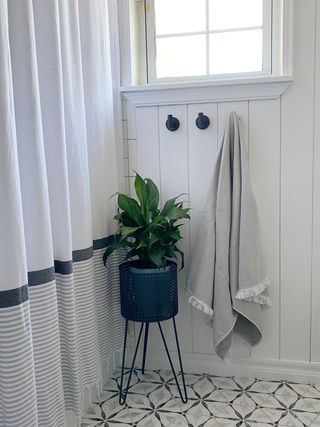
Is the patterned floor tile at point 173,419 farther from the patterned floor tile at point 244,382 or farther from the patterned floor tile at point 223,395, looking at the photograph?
the patterned floor tile at point 244,382

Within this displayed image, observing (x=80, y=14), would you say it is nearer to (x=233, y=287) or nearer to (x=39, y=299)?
(x=39, y=299)

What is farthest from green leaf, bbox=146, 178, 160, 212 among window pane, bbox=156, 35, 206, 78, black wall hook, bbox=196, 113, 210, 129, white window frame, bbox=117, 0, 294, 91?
window pane, bbox=156, 35, 206, 78

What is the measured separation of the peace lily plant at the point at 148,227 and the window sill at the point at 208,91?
17.1 inches

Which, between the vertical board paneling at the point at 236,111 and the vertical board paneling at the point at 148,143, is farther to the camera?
the vertical board paneling at the point at 148,143

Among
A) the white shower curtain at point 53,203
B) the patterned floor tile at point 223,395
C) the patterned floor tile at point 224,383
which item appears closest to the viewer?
the white shower curtain at point 53,203

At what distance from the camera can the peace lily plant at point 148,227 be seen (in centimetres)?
189

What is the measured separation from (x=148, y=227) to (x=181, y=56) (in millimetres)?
910

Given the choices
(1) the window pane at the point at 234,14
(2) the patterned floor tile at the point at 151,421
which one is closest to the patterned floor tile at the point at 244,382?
(2) the patterned floor tile at the point at 151,421

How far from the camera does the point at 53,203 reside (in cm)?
157

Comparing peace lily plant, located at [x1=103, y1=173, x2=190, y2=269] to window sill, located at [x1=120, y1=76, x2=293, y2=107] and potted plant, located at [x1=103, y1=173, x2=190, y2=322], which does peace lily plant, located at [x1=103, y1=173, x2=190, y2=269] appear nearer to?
potted plant, located at [x1=103, y1=173, x2=190, y2=322]

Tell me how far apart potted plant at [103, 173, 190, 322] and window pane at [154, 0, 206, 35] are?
81cm

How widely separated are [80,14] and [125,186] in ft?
2.69

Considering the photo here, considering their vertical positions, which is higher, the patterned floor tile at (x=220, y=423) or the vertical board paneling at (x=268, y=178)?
the vertical board paneling at (x=268, y=178)

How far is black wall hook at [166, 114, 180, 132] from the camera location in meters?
2.11
